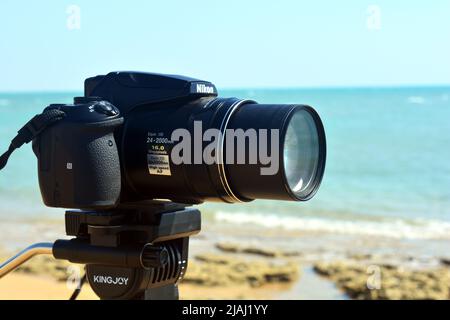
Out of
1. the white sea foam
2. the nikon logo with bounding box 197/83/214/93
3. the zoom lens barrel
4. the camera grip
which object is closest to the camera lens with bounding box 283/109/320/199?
the zoom lens barrel

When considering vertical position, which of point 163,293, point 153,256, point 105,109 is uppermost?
point 105,109

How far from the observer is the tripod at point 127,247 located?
1627 mm

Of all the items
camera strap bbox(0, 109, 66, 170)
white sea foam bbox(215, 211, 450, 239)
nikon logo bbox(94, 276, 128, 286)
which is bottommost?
white sea foam bbox(215, 211, 450, 239)

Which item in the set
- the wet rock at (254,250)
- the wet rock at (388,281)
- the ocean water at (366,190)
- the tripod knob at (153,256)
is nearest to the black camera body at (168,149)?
the tripod knob at (153,256)

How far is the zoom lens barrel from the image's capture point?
1506mm

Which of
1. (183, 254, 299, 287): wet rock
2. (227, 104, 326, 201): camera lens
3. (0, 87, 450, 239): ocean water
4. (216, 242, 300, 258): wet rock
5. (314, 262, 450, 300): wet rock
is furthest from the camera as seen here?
(0, 87, 450, 239): ocean water

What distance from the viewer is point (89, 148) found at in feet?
5.10

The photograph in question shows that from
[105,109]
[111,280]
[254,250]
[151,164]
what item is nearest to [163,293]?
[111,280]

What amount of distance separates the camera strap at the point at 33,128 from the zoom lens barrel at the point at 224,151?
173 mm

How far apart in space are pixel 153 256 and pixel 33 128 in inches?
14.8

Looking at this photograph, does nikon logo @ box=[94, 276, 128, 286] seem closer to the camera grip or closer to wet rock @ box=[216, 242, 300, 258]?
the camera grip

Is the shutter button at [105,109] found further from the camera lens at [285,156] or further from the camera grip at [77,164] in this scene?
the camera lens at [285,156]

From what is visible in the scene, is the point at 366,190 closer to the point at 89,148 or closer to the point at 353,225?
the point at 353,225

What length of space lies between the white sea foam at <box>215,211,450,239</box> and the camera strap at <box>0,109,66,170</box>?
612 centimetres
